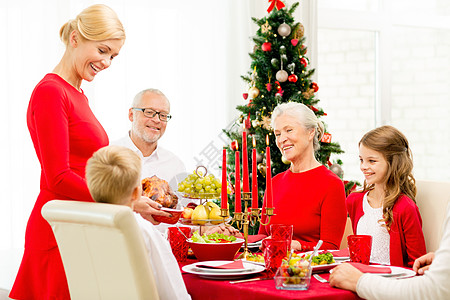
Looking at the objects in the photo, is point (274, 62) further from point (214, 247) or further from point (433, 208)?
point (214, 247)

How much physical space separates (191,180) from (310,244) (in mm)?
633

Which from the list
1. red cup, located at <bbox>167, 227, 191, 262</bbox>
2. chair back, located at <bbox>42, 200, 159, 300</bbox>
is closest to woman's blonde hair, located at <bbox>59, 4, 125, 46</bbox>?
→ chair back, located at <bbox>42, 200, 159, 300</bbox>

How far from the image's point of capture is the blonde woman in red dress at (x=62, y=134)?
1867 millimetres

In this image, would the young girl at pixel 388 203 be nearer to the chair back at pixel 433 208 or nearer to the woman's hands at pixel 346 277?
the chair back at pixel 433 208

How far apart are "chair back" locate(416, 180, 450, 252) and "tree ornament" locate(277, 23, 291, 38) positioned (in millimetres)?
1845

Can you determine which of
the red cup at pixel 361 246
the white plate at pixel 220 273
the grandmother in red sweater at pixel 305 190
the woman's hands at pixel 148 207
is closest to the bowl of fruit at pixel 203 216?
the woman's hands at pixel 148 207

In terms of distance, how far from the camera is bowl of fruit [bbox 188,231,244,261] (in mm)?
2025

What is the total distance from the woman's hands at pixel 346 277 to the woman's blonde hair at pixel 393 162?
0.87 metres

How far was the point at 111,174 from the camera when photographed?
5.44 feet

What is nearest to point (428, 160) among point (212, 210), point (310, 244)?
point (310, 244)

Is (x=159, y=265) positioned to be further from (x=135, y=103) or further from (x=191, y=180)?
(x=135, y=103)

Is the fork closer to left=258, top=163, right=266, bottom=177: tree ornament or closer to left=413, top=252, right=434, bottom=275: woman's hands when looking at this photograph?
left=413, top=252, right=434, bottom=275: woman's hands

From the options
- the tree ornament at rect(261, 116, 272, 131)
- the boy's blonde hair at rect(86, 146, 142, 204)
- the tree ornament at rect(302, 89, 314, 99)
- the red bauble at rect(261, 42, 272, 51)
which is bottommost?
the boy's blonde hair at rect(86, 146, 142, 204)

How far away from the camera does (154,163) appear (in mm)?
3271
